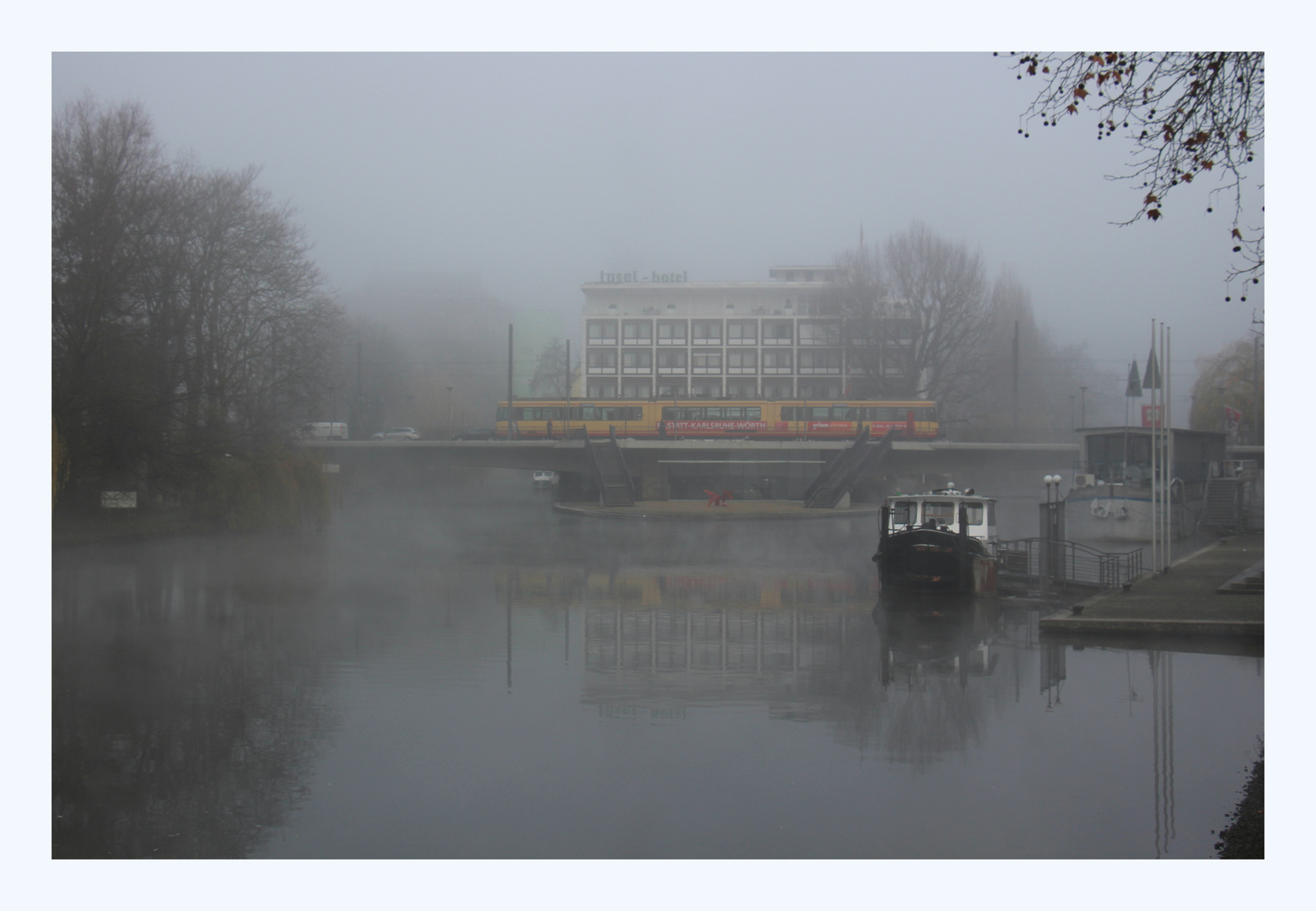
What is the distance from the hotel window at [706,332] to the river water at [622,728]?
7729 cm

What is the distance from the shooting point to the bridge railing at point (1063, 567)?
72.5ft

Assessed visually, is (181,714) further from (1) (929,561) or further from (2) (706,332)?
(2) (706,332)

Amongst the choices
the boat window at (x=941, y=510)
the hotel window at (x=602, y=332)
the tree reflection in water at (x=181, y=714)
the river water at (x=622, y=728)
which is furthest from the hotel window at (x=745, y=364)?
the tree reflection in water at (x=181, y=714)

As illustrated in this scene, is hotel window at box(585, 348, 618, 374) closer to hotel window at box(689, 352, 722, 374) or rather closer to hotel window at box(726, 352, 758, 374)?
hotel window at box(689, 352, 722, 374)

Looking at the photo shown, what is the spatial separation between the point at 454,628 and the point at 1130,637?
1041 cm

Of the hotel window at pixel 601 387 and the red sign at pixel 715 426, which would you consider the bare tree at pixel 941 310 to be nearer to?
the red sign at pixel 715 426

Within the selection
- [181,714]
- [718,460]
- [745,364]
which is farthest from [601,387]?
[181,714]

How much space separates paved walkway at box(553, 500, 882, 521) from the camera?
166 ft

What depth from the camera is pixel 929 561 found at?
72.3 ft

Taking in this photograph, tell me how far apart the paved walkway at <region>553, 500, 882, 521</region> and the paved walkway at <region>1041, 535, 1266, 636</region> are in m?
28.3

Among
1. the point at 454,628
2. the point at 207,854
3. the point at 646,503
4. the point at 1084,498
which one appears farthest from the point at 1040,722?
the point at 646,503

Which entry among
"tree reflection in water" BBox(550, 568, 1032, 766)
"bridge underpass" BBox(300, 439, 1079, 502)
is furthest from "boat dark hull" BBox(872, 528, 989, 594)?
"bridge underpass" BBox(300, 439, 1079, 502)

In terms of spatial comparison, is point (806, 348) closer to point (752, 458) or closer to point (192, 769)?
point (752, 458)

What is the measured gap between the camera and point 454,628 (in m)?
17.8
